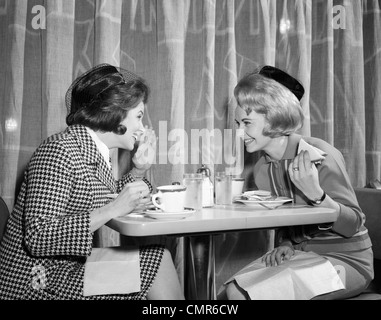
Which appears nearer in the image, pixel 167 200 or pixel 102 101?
pixel 167 200

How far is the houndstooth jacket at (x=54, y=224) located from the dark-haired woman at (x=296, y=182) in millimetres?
454

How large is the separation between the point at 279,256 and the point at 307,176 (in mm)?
267

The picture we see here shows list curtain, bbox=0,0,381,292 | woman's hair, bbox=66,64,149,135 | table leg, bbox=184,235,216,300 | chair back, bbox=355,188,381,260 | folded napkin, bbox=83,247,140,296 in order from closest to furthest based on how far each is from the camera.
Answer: folded napkin, bbox=83,247,140,296
table leg, bbox=184,235,216,300
woman's hair, bbox=66,64,149,135
chair back, bbox=355,188,381,260
curtain, bbox=0,0,381,292

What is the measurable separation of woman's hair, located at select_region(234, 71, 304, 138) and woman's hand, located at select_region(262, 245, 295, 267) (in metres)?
0.42

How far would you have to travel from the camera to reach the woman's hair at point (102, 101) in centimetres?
129

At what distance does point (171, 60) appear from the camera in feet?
5.83

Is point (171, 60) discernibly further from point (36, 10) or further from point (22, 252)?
point (22, 252)

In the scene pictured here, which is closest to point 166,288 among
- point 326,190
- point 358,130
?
point 326,190

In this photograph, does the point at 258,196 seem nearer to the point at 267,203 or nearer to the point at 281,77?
the point at 267,203

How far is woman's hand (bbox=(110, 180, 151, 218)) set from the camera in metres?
0.99

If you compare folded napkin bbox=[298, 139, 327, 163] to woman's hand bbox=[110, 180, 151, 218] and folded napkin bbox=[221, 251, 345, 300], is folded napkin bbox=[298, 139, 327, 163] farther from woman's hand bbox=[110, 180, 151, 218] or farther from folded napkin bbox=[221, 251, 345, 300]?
woman's hand bbox=[110, 180, 151, 218]

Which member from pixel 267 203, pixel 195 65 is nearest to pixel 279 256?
pixel 267 203

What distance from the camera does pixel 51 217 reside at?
967 millimetres

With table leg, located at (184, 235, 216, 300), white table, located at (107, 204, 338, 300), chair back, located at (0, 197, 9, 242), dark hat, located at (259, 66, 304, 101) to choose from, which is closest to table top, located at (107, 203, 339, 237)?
white table, located at (107, 204, 338, 300)
